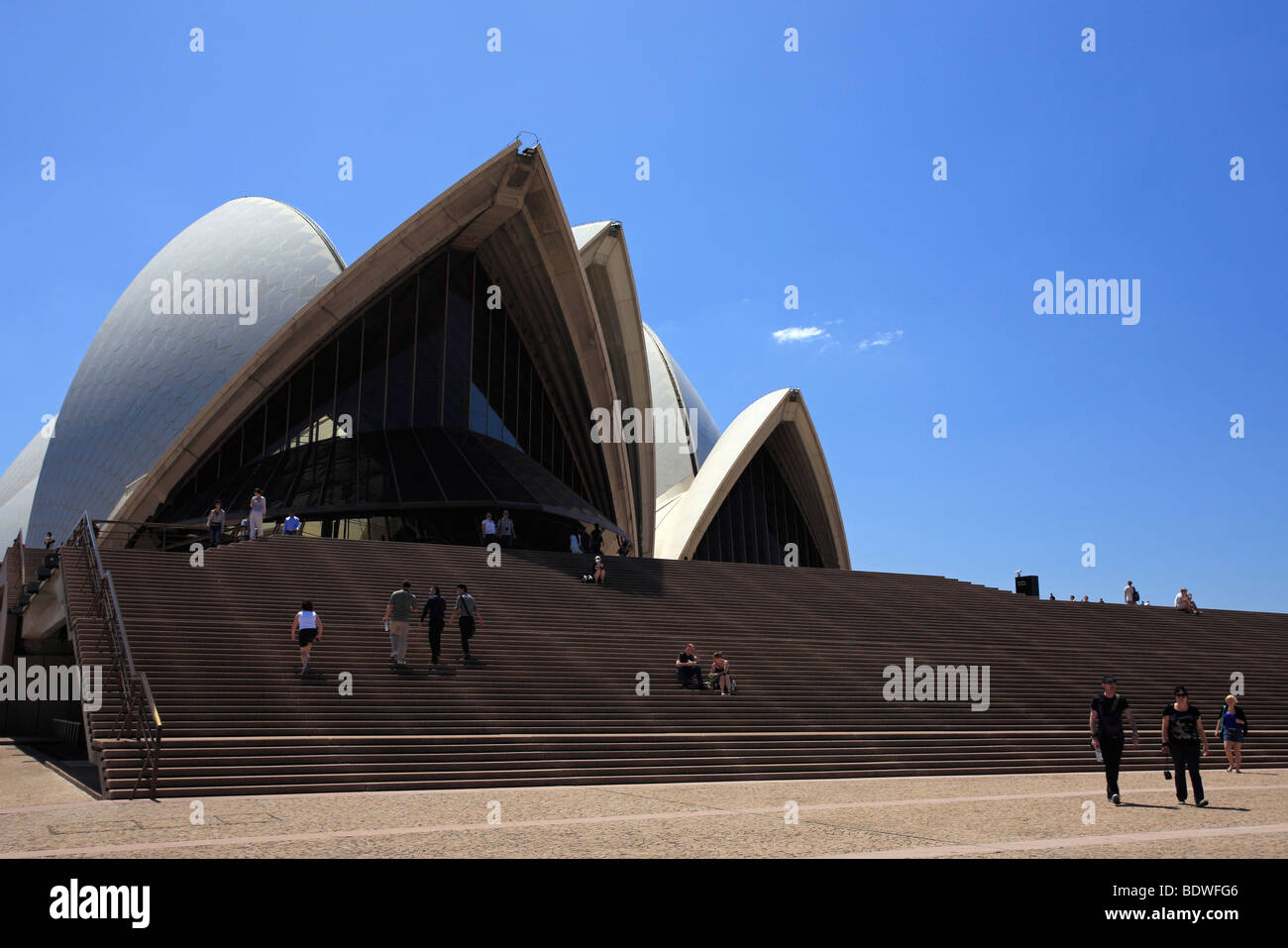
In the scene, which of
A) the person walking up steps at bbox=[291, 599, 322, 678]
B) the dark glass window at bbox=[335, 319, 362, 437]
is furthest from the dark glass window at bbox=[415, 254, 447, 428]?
the person walking up steps at bbox=[291, 599, 322, 678]

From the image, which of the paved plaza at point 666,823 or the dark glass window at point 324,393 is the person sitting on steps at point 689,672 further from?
the dark glass window at point 324,393

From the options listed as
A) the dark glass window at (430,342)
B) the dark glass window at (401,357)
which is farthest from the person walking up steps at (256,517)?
the dark glass window at (430,342)

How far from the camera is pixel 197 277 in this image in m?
32.4

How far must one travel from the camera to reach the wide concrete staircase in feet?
33.7

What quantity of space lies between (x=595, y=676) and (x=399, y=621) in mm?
2459

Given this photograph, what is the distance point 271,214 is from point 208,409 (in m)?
9.70

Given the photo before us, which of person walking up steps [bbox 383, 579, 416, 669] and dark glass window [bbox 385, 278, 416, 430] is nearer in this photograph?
person walking up steps [bbox 383, 579, 416, 669]

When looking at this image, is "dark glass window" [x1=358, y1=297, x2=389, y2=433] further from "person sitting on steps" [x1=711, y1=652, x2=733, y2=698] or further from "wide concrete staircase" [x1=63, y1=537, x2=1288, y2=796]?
"person sitting on steps" [x1=711, y1=652, x2=733, y2=698]

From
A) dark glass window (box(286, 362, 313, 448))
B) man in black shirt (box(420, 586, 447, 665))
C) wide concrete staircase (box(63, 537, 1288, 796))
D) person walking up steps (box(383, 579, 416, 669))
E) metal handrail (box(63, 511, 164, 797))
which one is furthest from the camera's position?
dark glass window (box(286, 362, 313, 448))

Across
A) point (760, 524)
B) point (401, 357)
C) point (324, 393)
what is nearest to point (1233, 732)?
point (401, 357)

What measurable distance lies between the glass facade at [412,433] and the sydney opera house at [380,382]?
53 mm

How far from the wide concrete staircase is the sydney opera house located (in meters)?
8.26

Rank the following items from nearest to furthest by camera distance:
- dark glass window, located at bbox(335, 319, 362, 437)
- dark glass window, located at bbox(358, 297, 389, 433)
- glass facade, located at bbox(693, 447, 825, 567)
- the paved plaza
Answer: the paved plaza → dark glass window, located at bbox(335, 319, 362, 437) → dark glass window, located at bbox(358, 297, 389, 433) → glass facade, located at bbox(693, 447, 825, 567)

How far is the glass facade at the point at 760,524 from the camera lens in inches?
1566
